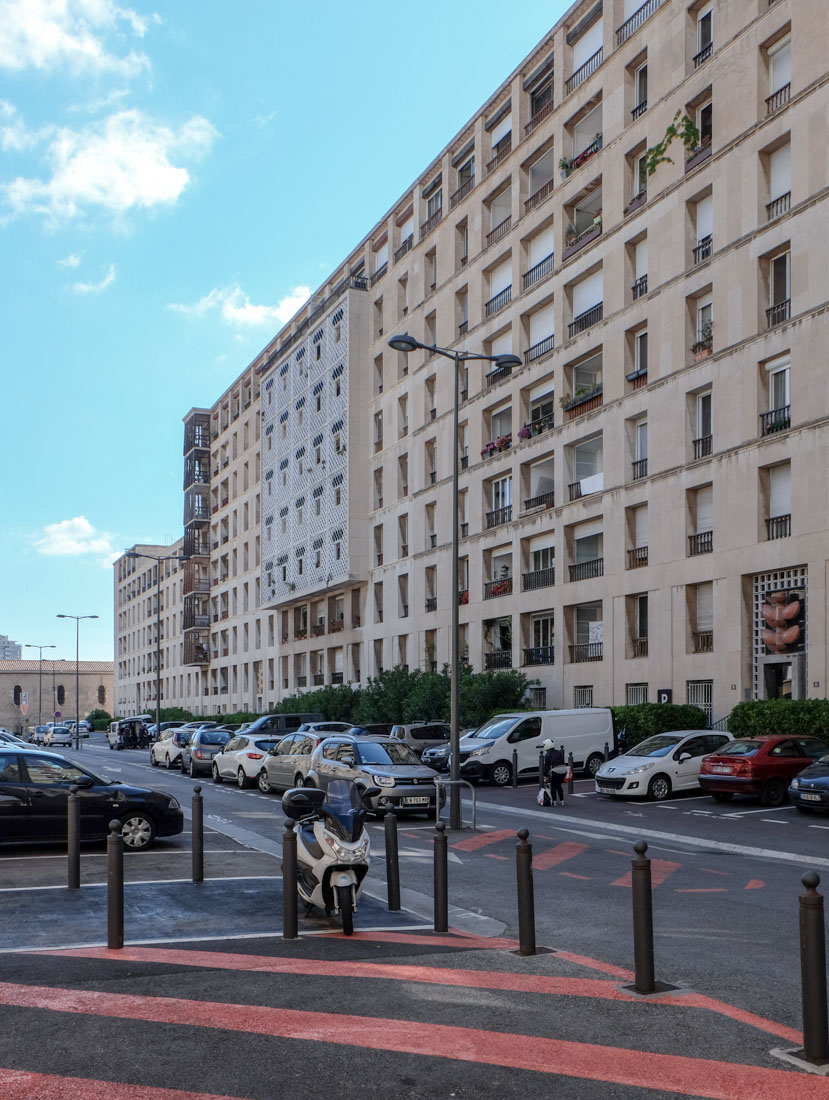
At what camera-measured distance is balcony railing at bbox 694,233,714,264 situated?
3400 cm

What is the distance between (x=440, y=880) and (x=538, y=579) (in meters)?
32.8

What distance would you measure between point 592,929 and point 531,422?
1351 inches

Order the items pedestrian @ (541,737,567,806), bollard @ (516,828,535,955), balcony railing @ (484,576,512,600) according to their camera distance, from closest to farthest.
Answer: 1. bollard @ (516,828,535,955)
2. pedestrian @ (541,737,567,806)
3. balcony railing @ (484,576,512,600)

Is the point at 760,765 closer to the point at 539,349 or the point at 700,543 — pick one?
the point at 700,543

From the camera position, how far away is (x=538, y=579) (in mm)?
42094

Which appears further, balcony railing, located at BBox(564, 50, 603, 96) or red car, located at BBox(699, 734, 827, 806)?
balcony railing, located at BBox(564, 50, 603, 96)

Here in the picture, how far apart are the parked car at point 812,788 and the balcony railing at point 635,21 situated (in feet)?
87.1

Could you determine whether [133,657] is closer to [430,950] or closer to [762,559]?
[762,559]

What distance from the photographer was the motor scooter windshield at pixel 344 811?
9.63 metres

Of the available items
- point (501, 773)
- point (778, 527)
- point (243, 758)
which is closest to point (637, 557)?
point (778, 527)

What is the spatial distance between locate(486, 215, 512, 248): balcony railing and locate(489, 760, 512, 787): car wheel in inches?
959

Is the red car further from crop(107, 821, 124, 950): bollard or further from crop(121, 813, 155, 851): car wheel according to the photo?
crop(107, 821, 124, 950): bollard

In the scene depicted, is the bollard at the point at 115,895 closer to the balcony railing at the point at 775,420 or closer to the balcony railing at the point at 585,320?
the balcony railing at the point at 775,420

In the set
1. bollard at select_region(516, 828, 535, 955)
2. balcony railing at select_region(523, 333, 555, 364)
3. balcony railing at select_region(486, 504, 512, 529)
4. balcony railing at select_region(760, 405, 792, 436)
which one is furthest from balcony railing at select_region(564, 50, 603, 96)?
bollard at select_region(516, 828, 535, 955)
